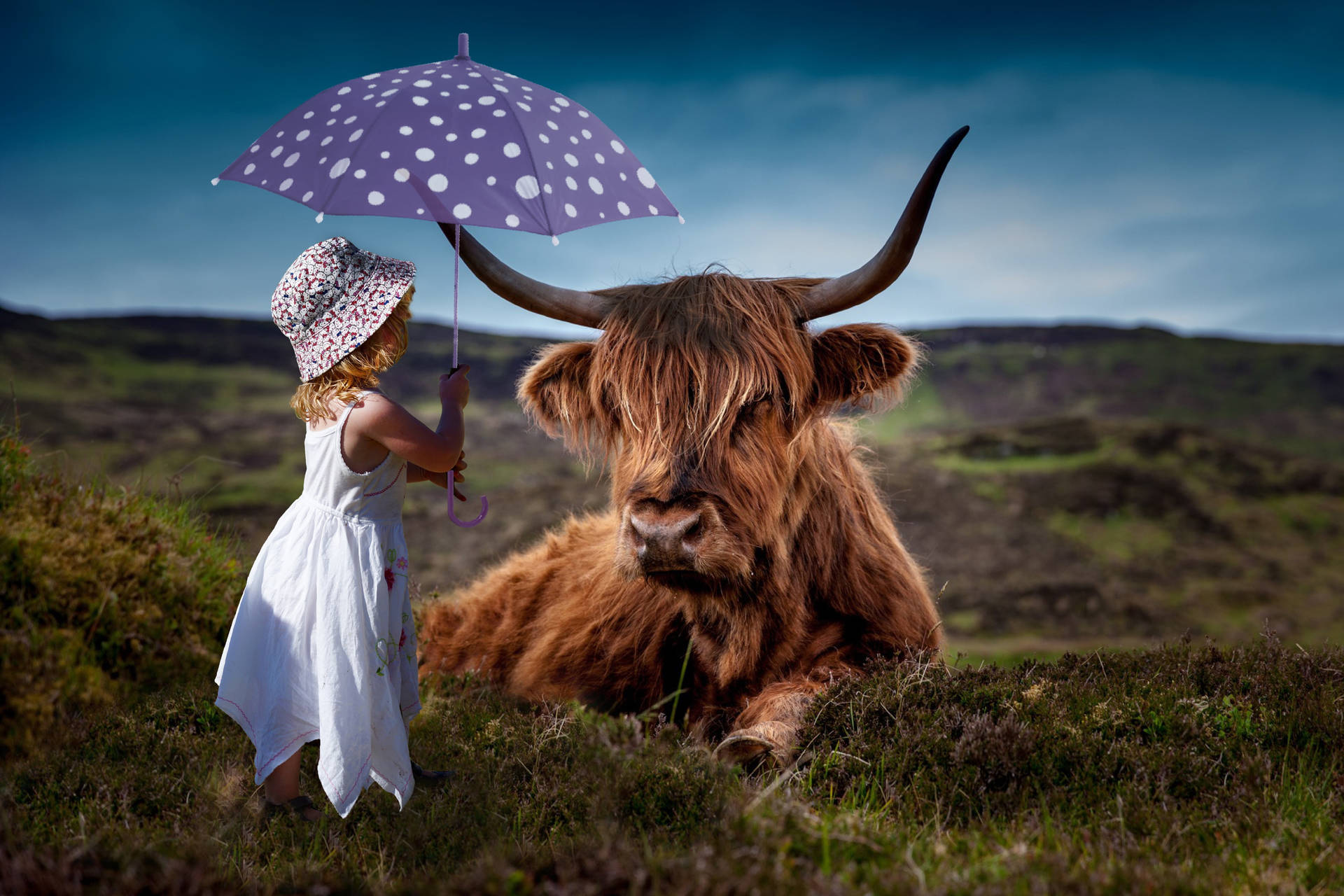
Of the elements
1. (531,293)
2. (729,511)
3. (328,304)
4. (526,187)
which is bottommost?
(729,511)

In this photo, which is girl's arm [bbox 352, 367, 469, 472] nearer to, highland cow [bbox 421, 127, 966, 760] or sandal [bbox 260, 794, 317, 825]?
highland cow [bbox 421, 127, 966, 760]

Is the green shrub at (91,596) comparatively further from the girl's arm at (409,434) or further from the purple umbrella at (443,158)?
the girl's arm at (409,434)

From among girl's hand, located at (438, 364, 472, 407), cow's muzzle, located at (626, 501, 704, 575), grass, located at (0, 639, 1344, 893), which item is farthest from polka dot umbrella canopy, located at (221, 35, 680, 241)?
grass, located at (0, 639, 1344, 893)

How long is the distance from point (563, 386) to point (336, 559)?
146 centimetres

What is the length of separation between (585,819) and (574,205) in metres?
2.18

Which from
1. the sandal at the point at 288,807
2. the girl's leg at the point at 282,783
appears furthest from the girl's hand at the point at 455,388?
the sandal at the point at 288,807

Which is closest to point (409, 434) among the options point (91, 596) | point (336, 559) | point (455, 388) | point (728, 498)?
point (455, 388)

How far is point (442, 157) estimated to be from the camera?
10.6 feet

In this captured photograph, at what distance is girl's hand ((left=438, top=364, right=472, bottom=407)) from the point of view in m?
3.08

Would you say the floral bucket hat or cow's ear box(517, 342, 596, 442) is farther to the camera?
cow's ear box(517, 342, 596, 442)

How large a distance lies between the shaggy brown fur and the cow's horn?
0.13 meters

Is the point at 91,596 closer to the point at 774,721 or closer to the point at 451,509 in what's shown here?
the point at 451,509

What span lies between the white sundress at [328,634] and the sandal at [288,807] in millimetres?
142

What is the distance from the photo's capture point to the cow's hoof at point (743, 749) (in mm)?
3148
